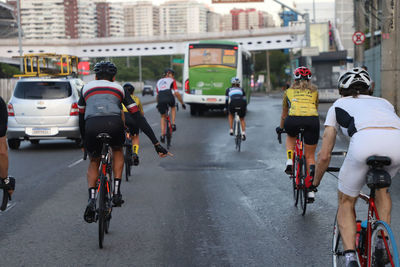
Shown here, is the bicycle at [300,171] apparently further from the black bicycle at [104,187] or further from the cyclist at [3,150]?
the cyclist at [3,150]

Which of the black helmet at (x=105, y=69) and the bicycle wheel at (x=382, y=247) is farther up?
the black helmet at (x=105, y=69)

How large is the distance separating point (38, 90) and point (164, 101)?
3.18 meters

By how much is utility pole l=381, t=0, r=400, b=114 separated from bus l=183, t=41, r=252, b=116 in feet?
30.3

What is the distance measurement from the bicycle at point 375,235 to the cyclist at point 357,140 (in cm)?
5

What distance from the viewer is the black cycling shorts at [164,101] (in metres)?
15.4

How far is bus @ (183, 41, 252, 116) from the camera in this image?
3006cm

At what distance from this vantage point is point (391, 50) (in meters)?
21.4

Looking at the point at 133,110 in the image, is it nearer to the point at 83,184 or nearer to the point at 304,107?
the point at 304,107

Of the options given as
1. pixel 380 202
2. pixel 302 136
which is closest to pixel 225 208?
pixel 302 136

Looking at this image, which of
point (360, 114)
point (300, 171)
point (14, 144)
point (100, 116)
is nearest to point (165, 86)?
point (14, 144)

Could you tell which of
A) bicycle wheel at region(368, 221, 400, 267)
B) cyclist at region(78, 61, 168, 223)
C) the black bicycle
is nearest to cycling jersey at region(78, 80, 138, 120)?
cyclist at region(78, 61, 168, 223)

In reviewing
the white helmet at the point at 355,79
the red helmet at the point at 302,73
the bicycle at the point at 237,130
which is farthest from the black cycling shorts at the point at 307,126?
the bicycle at the point at 237,130

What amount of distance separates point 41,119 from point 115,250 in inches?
406

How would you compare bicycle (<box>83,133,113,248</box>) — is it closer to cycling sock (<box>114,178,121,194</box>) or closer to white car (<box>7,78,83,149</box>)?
cycling sock (<box>114,178,121,194</box>)
